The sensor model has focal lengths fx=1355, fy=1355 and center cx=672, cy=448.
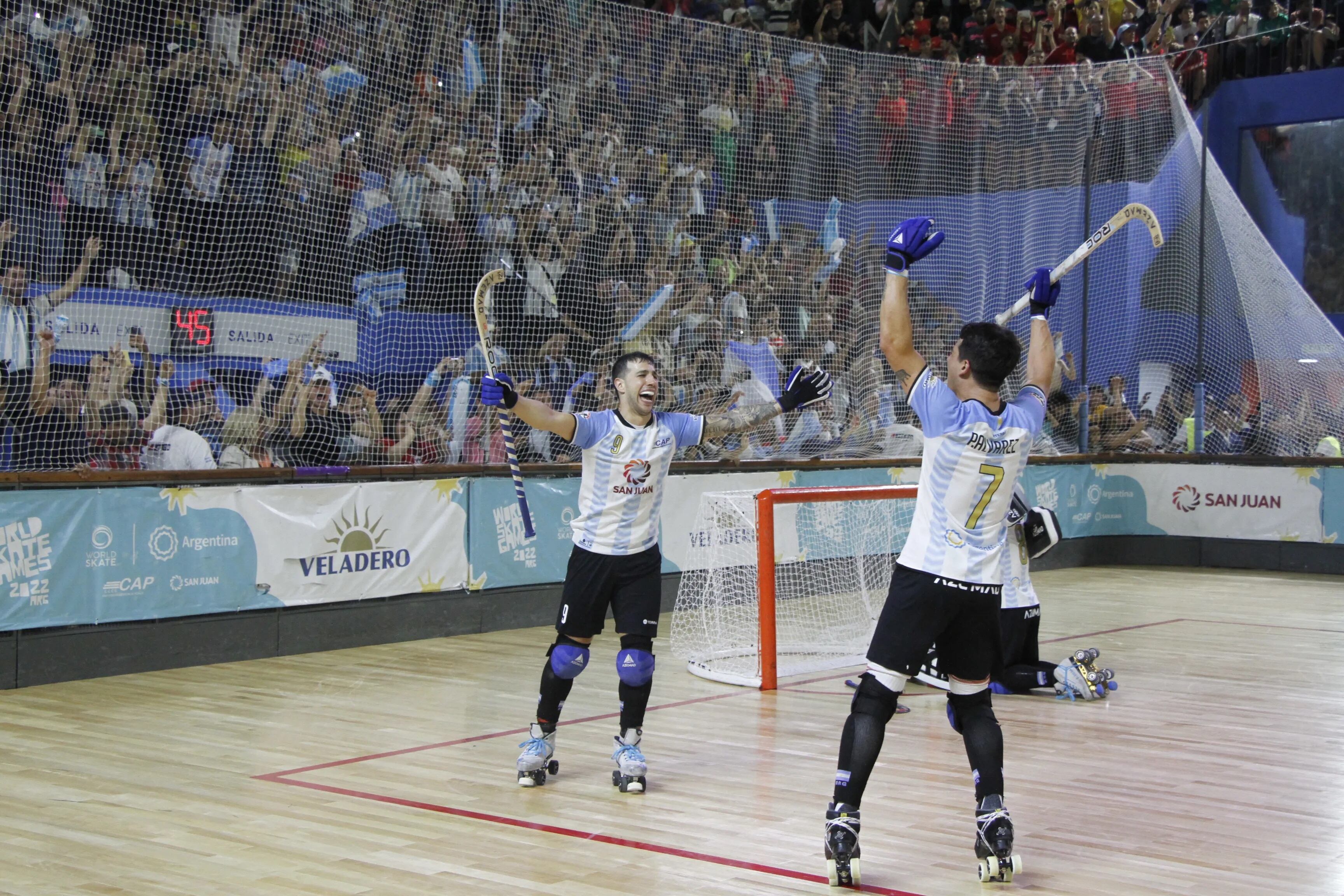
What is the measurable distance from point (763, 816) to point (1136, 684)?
384 centimetres

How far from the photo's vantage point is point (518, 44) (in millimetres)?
10586

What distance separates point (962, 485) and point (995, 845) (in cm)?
113

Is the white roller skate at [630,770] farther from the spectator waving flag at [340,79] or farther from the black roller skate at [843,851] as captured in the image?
the spectator waving flag at [340,79]

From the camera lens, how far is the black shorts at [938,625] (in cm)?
431

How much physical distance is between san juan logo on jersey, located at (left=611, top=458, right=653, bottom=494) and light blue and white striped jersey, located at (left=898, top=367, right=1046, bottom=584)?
1542mm

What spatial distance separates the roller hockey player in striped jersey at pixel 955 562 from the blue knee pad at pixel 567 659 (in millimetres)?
1558

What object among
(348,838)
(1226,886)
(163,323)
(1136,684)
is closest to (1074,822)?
(1226,886)

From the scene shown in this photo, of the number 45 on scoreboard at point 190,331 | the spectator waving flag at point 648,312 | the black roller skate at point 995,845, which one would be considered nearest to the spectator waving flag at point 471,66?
the spectator waving flag at point 648,312

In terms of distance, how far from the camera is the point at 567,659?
220 inches

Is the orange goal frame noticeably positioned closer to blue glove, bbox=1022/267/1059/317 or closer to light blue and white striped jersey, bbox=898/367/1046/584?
blue glove, bbox=1022/267/1059/317

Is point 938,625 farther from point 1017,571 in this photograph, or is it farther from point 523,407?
point 1017,571

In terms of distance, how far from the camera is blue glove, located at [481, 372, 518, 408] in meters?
5.21

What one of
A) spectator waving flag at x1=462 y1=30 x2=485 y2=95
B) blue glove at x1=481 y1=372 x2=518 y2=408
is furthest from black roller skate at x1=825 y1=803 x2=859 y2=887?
spectator waving flag at x1=462 y1=30 x2=485 y2=95

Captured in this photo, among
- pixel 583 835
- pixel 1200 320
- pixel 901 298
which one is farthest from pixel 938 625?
pixel 1200 320
